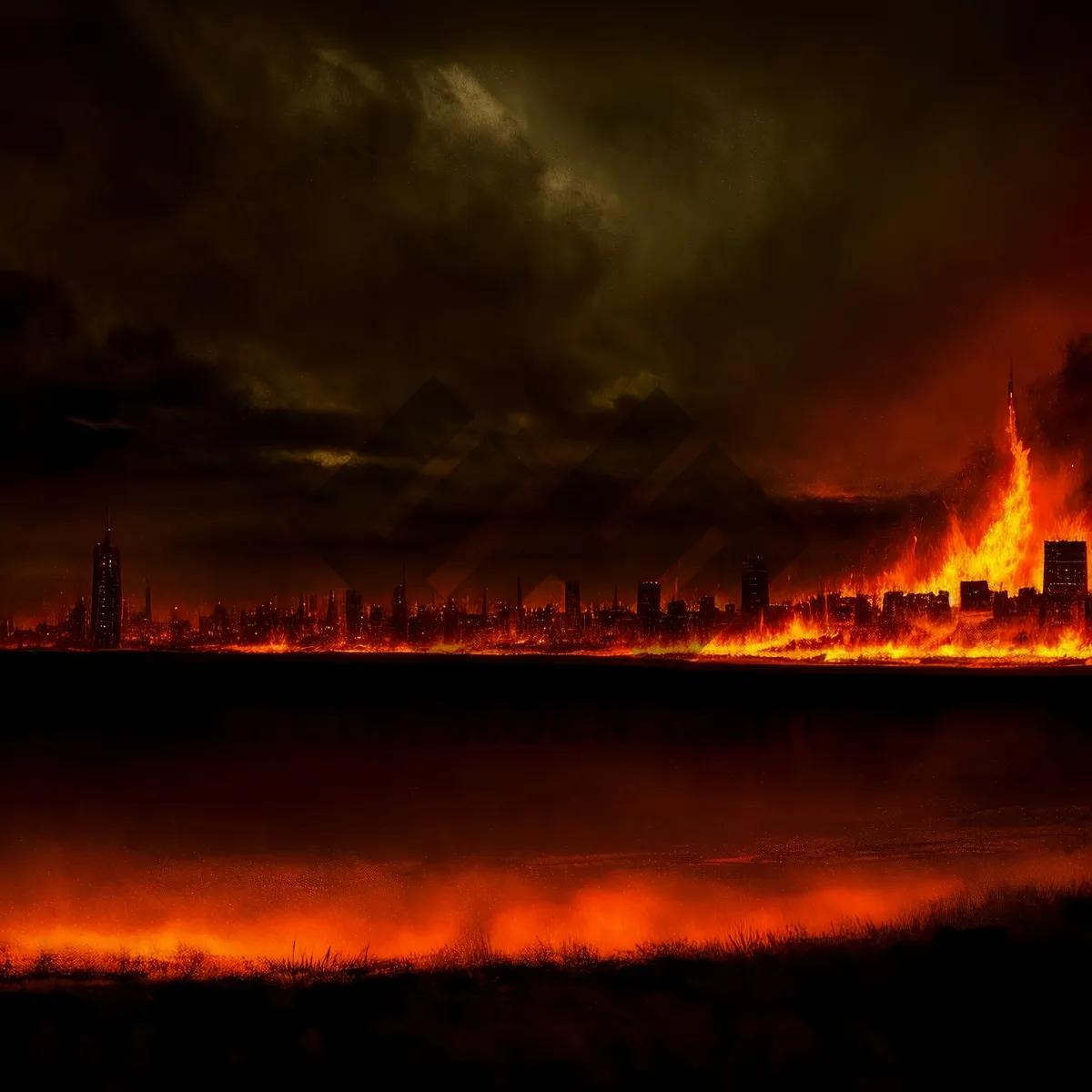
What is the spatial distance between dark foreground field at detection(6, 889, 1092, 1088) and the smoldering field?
10.7 ft

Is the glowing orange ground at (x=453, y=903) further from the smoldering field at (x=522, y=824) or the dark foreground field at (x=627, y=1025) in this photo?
the dark foreground field at (x=627, y=1025)

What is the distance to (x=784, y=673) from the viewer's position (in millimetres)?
117188

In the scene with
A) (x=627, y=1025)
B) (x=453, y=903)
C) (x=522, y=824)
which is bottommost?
(x=522, y=824)

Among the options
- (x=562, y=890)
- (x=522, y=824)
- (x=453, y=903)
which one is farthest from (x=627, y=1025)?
(x=522, y=824)

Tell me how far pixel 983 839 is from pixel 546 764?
24.9 metres

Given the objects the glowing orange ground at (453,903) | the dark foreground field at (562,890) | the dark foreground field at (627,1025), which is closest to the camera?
the dark foreground field at (627,1025)

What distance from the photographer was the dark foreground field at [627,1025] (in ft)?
27.0

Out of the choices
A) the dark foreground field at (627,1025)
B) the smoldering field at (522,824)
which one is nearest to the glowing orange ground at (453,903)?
the smoldering field at (522,824)

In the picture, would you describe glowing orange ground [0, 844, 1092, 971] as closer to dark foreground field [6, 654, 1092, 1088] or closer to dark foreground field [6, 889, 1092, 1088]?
dark foreground field [6, 654, 1092, 1088]

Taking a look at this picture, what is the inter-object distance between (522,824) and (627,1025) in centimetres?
2344

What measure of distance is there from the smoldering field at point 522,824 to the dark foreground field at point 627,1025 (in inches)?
129

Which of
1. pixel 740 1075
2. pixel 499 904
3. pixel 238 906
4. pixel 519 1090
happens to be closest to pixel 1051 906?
pixel 740 1075

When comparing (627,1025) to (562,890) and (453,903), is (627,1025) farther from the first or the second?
(562,890)

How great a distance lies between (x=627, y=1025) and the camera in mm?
8992
